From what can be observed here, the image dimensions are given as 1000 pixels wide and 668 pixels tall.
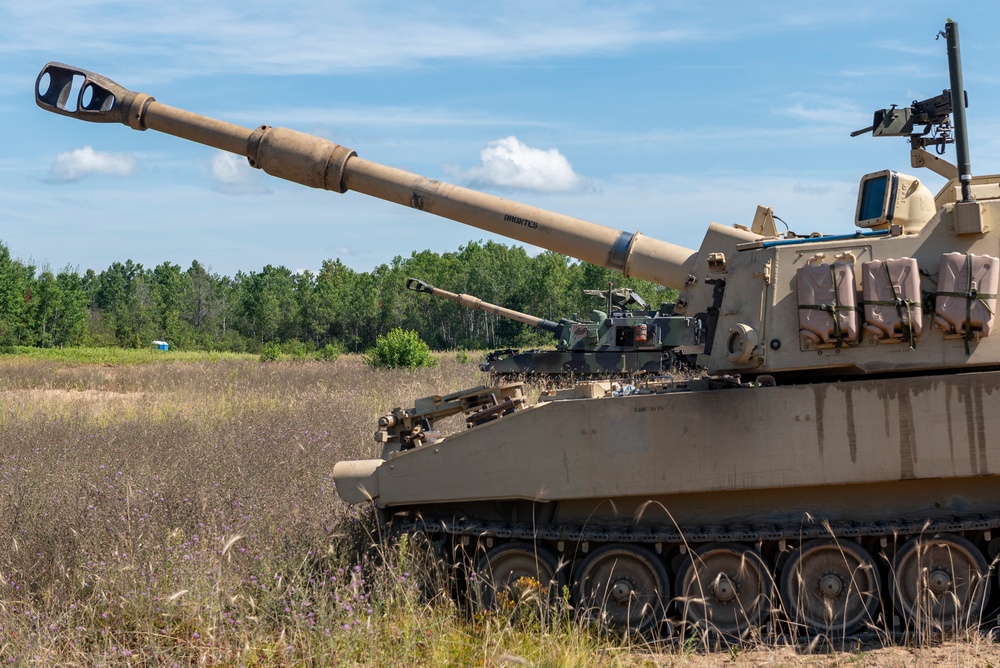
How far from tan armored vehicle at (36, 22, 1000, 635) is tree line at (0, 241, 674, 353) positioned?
148ft

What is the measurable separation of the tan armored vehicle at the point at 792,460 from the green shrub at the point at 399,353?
17.0 meters

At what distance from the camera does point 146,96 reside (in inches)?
320

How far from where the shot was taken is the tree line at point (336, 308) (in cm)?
5619

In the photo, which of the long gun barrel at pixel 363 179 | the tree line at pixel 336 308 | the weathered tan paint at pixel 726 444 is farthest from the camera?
the tree line at pixel 336 308

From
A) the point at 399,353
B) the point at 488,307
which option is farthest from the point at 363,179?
the point at 399,353

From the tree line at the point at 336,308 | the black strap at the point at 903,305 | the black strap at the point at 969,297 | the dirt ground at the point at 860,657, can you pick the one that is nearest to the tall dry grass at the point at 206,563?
the dirt ground at the point at 860,657

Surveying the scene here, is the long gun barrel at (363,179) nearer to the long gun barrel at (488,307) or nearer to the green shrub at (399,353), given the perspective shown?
the long gun barrel at (488,307)

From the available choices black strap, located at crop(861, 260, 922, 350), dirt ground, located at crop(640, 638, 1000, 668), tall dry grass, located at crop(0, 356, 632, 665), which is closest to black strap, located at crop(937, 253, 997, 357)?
black strap, located at crop(861, 260, 922, 350)

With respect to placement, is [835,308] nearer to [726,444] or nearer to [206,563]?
[726,444]

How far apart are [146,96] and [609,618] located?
5.70 m

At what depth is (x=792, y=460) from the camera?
6.00 metres

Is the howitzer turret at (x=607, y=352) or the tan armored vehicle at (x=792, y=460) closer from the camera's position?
the tan armored vehicle at (x=792, y=460)

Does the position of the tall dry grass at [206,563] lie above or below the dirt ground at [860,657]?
above

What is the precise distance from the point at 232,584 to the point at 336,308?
6816 centimetres
